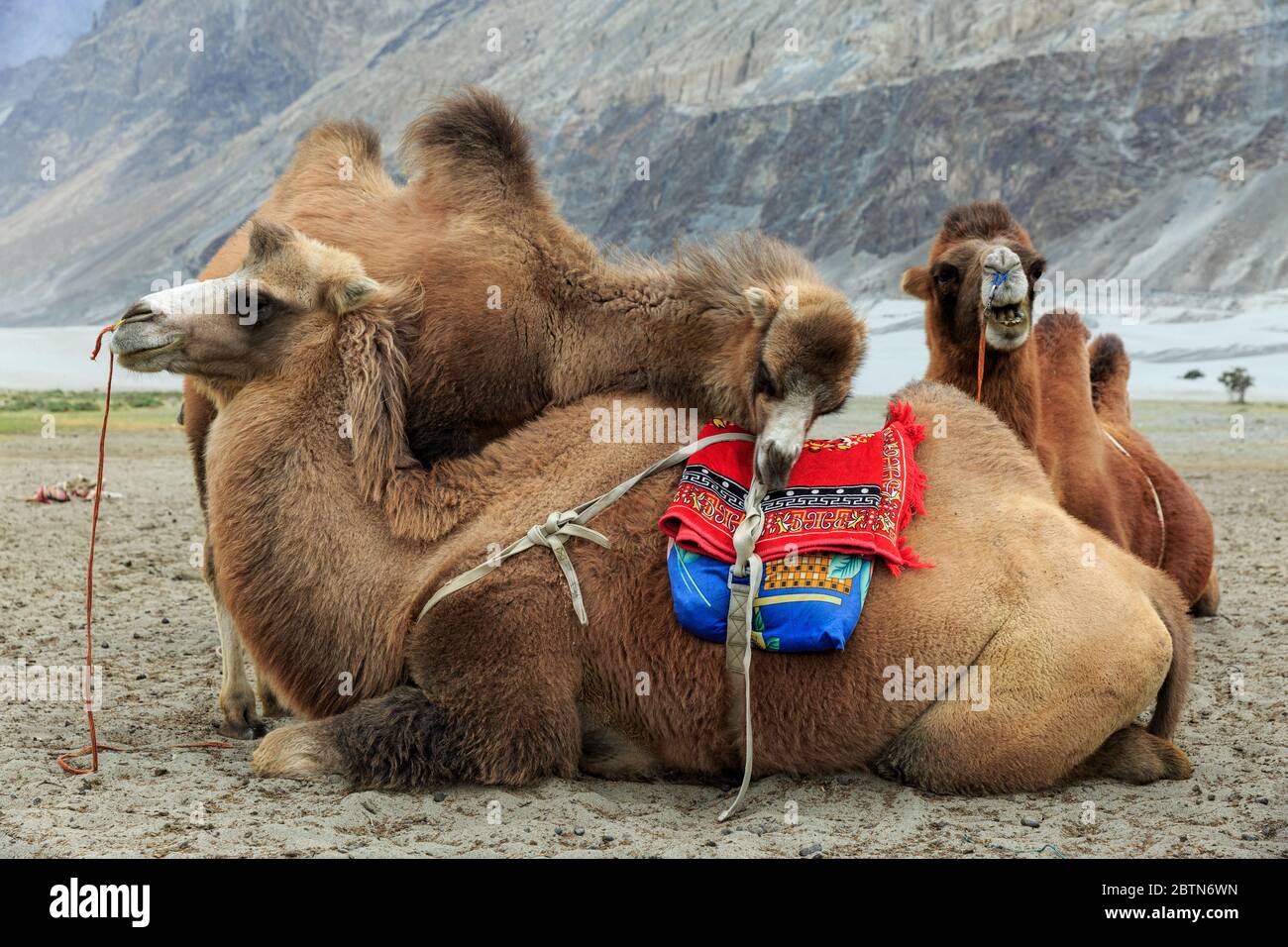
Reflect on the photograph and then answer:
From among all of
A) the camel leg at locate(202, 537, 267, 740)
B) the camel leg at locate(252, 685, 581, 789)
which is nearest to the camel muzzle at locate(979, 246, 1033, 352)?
the camel leg at locate(252, 685, 581, 789)

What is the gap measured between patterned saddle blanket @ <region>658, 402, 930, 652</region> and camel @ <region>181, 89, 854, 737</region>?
456 millimetres

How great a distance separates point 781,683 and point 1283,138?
257 ft

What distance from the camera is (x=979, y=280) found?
723 centimetres

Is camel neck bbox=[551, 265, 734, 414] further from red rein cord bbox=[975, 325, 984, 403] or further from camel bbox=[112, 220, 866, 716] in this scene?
red rein cord bbox=[975, 325, 984, 403]

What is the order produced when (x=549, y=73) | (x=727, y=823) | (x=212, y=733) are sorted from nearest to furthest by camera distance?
(x=727, y=823) < (x=212, y=733) < (x=549, y=73)

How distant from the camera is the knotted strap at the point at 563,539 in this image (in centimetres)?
504

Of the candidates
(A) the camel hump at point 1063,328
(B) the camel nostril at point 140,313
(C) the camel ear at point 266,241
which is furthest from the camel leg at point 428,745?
(A) the camel hump at point 1063,328

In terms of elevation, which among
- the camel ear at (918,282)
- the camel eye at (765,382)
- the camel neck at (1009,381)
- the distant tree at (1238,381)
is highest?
the distant tree at (1238,381)

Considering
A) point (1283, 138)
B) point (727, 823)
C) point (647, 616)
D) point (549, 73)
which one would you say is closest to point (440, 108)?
point (647, 616)

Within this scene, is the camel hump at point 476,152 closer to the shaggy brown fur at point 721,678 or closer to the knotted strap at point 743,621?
the shaggy brown fur at point 721,678

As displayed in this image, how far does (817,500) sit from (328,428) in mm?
1939

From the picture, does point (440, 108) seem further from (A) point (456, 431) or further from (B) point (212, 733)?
(B) point (212, 733)

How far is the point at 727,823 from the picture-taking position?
190 inches

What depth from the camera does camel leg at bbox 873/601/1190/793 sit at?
493 centimetres
